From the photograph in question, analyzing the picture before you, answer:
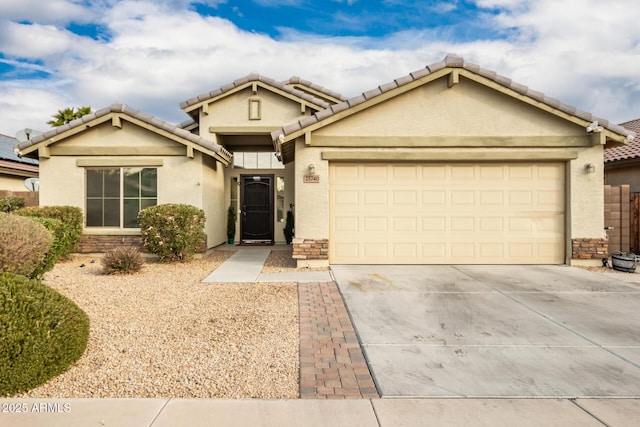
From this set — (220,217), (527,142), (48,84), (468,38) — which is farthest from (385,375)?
(48,84)

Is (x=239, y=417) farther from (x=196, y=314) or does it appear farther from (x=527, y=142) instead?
(x=527, y=142)

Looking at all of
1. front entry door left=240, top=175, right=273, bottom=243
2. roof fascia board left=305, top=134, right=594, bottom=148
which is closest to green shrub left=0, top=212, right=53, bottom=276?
roof fascia board left=305, top=134, right=594, bottom=148

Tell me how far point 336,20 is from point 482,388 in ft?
39.5

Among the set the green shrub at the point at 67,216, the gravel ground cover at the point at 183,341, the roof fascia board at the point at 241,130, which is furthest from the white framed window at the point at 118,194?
the gravel ground cover at the point at 183,341

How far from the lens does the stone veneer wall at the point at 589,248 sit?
27.9 ft

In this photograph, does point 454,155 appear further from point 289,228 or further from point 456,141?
point 289,228

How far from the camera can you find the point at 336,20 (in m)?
11.9

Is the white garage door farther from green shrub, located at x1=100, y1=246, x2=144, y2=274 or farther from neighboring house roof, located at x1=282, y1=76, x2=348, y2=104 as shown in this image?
neighboring house roof, located at x1=282, y1=76, x2=348, y2=104

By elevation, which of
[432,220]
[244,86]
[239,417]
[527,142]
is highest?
[244,86]

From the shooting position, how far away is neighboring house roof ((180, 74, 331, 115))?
1263 cm

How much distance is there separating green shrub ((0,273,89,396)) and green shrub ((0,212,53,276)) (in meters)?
1.67

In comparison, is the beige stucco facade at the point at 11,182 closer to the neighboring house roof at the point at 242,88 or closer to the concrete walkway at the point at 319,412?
the neighboring house roof at the point at 242,88

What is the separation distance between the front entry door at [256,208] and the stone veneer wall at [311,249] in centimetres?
552

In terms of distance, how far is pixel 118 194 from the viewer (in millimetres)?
10320
